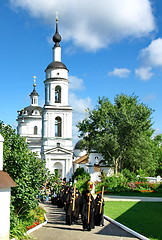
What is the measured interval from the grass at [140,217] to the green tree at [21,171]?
399cm

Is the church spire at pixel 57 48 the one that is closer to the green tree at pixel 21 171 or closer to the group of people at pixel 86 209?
the group of people at pixel 86 209

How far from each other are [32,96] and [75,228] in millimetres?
54554

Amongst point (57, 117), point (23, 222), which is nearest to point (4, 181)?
point (23, 222)

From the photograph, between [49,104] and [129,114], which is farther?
[49,104]

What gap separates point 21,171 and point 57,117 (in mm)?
33815

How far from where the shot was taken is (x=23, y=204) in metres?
12.2

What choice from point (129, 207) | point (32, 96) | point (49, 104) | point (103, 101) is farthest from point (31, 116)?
point (129, 207)

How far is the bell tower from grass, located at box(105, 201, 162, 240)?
24259 mm

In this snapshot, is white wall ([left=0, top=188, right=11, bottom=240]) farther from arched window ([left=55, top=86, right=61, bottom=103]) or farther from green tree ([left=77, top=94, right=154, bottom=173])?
arched window ([left=55, top=86, right=61, bottom=103])

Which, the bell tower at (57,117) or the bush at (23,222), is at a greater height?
the bell tower at (57,117)

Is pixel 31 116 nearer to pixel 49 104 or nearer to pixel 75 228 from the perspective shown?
pixel 49 104

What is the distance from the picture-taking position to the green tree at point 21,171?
461 inches

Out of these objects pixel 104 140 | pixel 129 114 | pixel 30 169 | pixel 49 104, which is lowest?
pixel 30 169

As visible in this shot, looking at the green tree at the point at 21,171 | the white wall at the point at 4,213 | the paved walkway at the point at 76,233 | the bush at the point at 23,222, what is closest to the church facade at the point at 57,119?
the bush at the point at 23,222
